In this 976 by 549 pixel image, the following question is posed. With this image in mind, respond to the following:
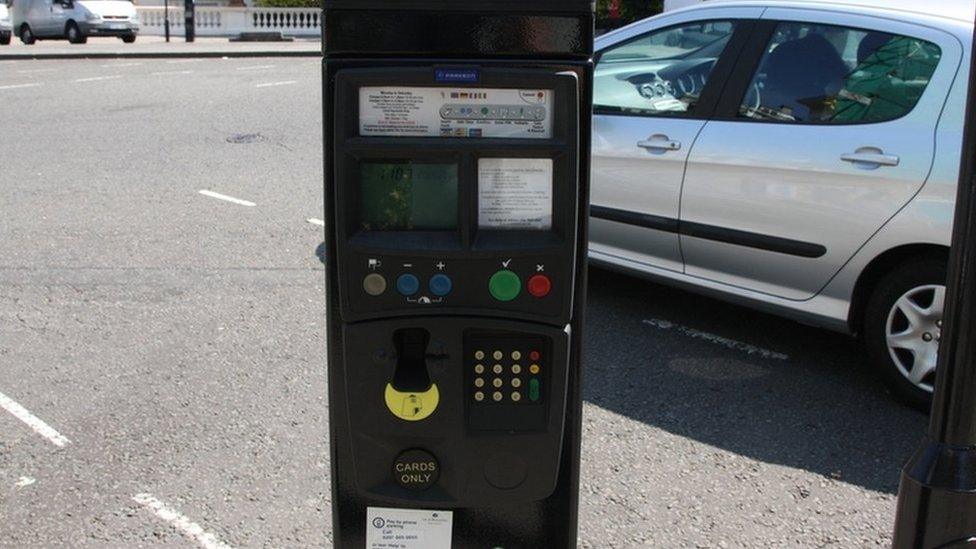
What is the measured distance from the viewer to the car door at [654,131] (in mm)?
5473

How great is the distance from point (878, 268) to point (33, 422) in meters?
3.62

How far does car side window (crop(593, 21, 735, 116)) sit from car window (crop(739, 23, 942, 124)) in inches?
12.5

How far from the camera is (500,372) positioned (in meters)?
2.39

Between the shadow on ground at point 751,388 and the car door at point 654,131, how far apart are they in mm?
436

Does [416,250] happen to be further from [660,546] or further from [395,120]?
[660,546]

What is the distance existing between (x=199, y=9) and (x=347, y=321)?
117ft

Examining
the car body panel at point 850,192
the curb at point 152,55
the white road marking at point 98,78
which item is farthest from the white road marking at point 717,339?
the curb at point 152,55

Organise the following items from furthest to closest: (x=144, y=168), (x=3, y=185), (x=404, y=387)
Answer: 1. (x=144, y=168)
2. (x=3, y=185)
3. (x=404, y=387)

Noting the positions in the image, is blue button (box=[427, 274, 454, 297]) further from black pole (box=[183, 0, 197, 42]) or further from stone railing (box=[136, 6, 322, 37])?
stone railing (box=[136, 6, 322, 37])

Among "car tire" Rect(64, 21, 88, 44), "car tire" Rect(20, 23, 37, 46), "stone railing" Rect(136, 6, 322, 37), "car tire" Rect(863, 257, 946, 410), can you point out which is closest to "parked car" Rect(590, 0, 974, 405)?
"car tire" Rect(863, 257, 946, 410)

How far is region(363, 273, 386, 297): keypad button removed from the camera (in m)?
→ 2.29

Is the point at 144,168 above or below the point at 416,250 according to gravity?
below

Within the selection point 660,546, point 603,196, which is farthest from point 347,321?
point 603,196

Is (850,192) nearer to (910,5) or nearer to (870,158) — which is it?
(870,158)
